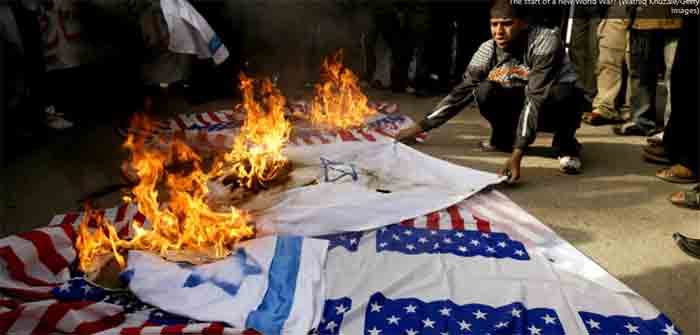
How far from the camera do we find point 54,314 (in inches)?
84.3

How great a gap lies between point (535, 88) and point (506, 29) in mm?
588

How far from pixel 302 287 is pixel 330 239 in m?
0.60

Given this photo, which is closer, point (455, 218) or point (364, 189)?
point (455, 218)

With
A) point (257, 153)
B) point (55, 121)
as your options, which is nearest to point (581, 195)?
point (257, 153)

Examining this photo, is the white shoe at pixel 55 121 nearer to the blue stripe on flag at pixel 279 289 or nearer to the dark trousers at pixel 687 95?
the blue stripe on flag at pixel 279 289

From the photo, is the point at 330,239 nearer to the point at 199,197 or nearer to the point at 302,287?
the point at 302,287

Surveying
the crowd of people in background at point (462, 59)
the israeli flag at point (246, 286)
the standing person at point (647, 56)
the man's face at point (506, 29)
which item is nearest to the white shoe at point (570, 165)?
the crowd of people in background at point (462, 59)

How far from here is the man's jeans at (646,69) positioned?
527 centimetres

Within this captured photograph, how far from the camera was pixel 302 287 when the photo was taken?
2.48m

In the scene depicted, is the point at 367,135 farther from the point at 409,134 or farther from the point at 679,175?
the point at 679,175

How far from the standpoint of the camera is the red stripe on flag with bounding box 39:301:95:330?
213 centimetres

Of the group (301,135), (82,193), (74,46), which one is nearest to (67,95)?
(74,46)

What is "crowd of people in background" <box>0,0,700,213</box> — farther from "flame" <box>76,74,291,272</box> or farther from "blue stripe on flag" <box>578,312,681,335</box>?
"flame" <box>76,74,291,272</box>

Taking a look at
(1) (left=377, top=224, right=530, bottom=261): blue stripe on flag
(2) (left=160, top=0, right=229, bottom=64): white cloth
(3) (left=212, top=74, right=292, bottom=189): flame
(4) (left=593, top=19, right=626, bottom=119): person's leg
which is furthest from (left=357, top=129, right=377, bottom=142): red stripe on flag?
(4) (left=593, top=19, right=626, bottom=119): person's leg
